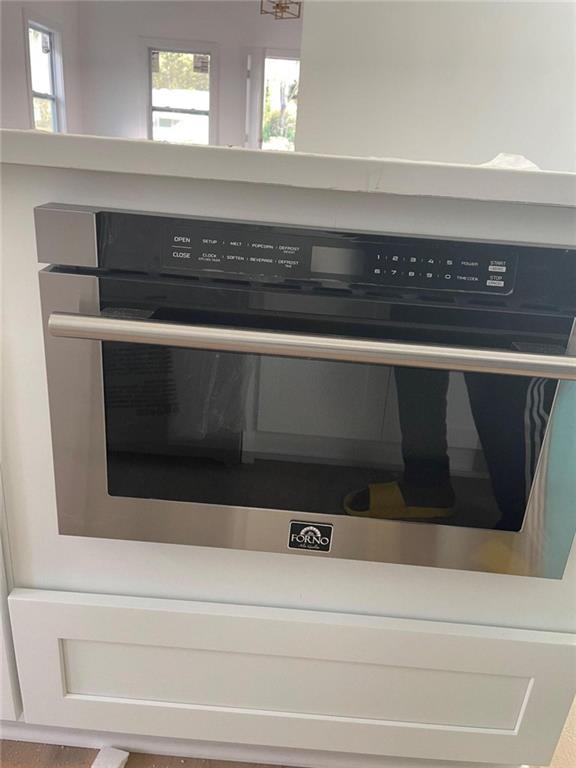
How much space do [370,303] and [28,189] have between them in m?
0.39

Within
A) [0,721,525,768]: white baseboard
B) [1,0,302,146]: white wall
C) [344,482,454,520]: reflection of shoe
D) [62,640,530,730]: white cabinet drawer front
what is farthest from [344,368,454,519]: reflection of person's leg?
[1,0,302,146]: white wall

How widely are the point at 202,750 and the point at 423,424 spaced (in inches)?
26.7

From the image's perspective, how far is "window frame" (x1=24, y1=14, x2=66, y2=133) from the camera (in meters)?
4.75

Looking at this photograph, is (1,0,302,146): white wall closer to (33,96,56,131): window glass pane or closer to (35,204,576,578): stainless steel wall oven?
(33,96,56,131): window glass pane

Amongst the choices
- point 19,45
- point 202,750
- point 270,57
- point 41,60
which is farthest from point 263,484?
point 270,57

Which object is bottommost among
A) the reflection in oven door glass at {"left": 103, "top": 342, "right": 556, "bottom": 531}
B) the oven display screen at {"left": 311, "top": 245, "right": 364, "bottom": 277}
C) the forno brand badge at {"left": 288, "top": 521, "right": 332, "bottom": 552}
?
the forno brand badge at {"left": 288, "top": 521, "right": 332, "bottom": 552}

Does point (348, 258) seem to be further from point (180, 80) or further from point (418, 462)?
point (180, 80)

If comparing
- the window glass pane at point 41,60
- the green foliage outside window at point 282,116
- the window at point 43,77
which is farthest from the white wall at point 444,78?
the green foliage outside window at point 282,116

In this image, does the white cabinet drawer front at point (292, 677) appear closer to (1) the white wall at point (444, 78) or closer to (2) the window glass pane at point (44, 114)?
(1) the white wall at point (444, 78)

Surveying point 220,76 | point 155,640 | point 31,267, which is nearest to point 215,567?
point 155,640

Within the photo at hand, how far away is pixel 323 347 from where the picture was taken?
1.86 feet

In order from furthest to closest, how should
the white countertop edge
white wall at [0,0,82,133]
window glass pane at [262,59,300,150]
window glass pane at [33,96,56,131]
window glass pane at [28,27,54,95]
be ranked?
1. window glass pane at [262,59,300,150]
2. window glass pane at [33,96,56,131]
3. window glass pane at [28,27,54,95]
4. white wall at [0,0,82,133]
5. the white countertop edge

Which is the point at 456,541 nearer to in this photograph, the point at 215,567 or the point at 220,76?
the point at 215,567

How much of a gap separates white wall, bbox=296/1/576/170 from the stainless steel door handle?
1247 millimetres
